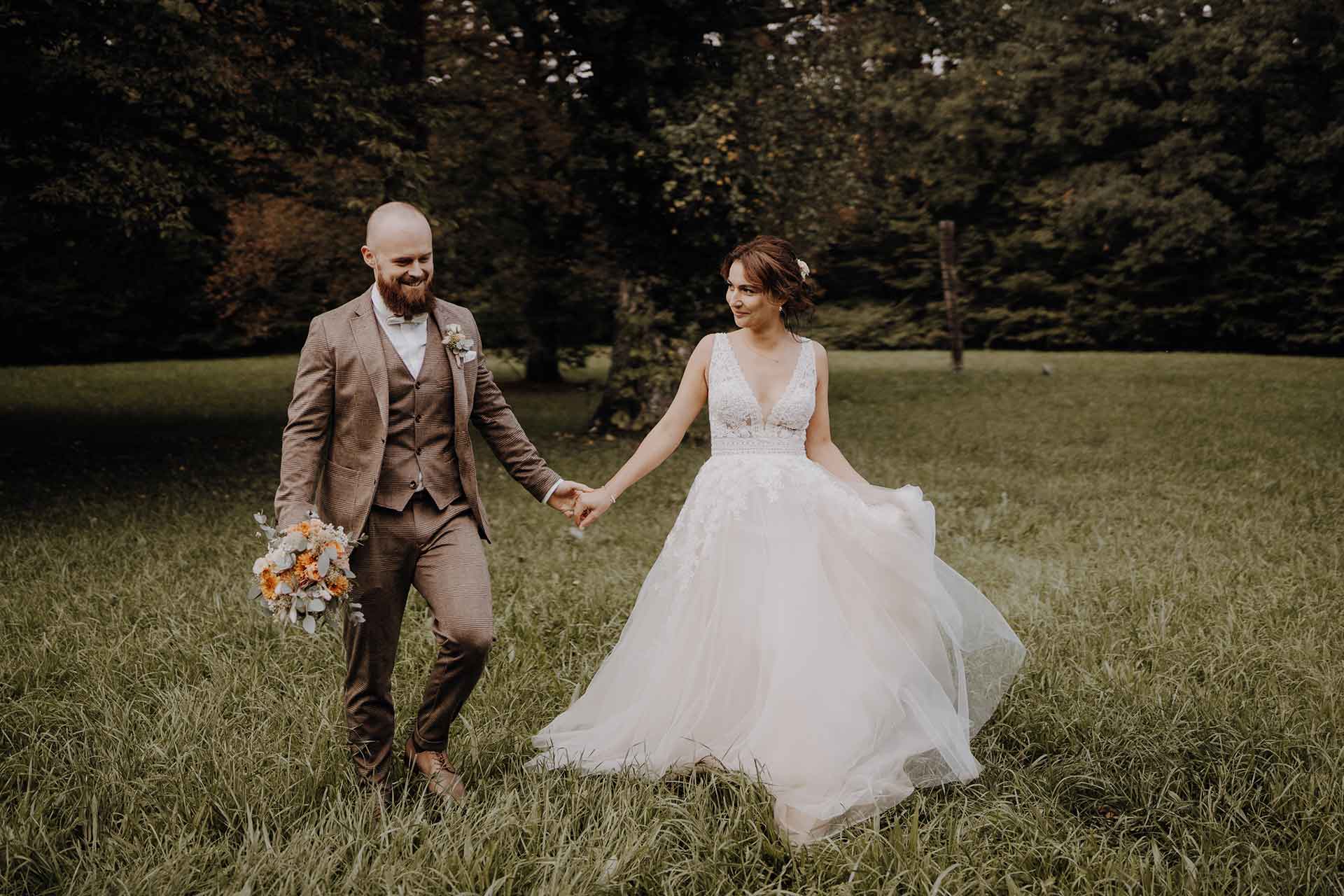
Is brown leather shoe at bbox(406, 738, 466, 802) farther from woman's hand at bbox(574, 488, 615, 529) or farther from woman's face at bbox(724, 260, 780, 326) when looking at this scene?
woman's face at bbox(724, 260, 780, 326)

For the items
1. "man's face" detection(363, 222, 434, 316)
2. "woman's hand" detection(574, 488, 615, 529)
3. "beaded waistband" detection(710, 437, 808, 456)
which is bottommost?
"woman's hand" detection(574, 488, 615, 529)

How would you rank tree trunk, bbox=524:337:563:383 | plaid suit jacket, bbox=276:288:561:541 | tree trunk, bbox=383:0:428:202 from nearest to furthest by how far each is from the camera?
plaid suit jacket, bbox=276:288:561:541, tree trunk, bbox=383:0:428:202, tree trunk, bbox=524:337:563:383

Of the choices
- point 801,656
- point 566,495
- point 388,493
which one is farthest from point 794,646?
point 388,493

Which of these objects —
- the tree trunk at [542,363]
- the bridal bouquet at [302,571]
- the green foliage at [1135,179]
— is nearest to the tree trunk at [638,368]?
the tree trunk at [542,363]

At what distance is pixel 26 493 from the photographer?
9.79 m

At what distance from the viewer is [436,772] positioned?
3719mm

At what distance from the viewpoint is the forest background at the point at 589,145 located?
9492 mm

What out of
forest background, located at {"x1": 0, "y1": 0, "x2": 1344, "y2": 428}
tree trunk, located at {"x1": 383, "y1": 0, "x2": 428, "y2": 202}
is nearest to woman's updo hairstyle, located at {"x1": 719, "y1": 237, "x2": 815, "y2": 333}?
forest background, located at {"x1": 0, "y1": 0, "x2": 1344, "y2": 428}

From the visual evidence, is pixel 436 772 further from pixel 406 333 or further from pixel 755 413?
pixel 755 413

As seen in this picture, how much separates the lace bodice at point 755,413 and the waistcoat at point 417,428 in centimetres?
110

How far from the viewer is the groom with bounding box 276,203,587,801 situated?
11.2 ft

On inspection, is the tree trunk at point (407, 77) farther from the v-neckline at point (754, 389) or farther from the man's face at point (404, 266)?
the man's face at point (404, 266)

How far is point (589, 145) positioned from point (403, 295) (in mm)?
10480

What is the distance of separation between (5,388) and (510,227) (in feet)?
46.1
